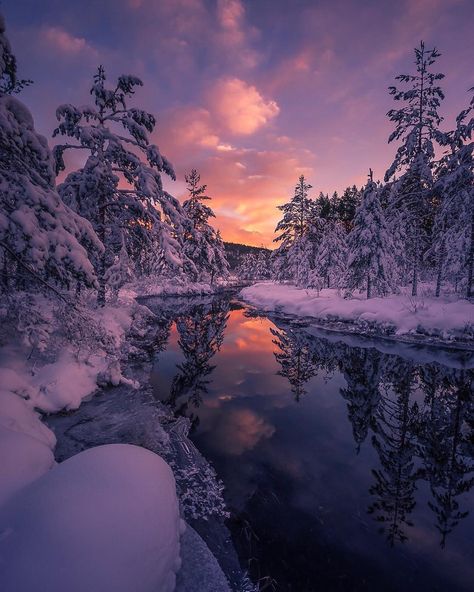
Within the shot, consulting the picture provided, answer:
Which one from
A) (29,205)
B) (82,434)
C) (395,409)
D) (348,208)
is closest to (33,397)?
(82,434)

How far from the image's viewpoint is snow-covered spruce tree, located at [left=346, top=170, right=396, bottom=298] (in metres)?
21.4

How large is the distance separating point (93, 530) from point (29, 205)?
496 centimetres

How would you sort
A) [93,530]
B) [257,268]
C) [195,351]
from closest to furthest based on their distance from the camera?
[93,530], [195,351], [257,268]

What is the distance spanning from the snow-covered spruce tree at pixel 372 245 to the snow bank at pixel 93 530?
2118cm

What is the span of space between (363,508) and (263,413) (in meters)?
3.49

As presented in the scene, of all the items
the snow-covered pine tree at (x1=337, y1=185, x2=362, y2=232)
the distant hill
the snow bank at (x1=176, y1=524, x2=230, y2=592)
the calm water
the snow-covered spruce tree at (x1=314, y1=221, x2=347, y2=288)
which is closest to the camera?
the snow bank at (x1=176, y1=524, x2=230, y2=592)

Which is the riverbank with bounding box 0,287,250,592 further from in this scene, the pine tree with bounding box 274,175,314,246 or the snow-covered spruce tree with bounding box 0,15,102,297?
the pine tree with bounding box 274,175,314,246

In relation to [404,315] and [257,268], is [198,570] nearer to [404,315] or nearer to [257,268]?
[404,315]

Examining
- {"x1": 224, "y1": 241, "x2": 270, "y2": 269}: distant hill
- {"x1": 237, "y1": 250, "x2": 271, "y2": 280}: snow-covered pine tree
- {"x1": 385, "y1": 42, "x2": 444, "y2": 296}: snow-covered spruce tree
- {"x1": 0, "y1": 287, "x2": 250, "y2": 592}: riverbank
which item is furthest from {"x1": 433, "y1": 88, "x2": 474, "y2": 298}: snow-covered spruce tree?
{"x1": 224, "y1": 241, "x2": 270, "y2": 269}: distant hill

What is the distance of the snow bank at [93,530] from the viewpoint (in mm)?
2295

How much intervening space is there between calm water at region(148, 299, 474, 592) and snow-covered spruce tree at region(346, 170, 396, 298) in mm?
10094

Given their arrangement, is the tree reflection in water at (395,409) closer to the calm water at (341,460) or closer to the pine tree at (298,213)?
the calm water at (341,460)

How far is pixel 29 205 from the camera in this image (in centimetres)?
523

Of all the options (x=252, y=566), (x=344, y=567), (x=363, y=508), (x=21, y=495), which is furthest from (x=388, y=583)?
(x=21, y=495)
